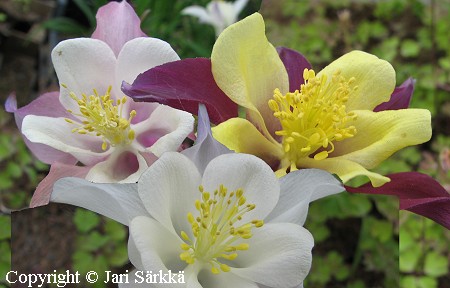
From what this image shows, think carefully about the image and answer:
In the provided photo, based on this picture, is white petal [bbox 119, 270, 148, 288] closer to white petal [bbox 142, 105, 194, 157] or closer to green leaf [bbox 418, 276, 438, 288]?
white petal [bbox 142, 105, 194, 157]

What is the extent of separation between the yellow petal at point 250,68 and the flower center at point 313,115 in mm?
17

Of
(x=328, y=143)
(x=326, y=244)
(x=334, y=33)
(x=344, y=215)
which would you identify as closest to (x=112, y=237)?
(x=328, y=143)

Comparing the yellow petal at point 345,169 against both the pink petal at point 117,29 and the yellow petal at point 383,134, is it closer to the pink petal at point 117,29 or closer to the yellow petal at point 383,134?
the yellow petal at point 383,134

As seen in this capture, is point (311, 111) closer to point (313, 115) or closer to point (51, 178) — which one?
point (313, 115)

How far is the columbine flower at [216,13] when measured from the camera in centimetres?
125

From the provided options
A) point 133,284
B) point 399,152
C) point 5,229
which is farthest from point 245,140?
point 399,152

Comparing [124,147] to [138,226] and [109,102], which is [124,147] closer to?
[109,102]

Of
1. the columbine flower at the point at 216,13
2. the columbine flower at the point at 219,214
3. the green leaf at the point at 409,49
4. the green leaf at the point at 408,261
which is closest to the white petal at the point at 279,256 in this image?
the columbine flower at the point at 219,214

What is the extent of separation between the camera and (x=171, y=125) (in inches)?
19.4

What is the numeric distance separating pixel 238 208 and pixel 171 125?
0.11 m

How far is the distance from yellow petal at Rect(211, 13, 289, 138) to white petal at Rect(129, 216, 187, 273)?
0.41ft

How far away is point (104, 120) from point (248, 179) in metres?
0.15

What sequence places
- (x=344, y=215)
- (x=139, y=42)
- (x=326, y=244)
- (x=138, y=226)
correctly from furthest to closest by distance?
(x=344, y=215) → (x=326, y=244) → (x=139, y=42) → (x=138, y=226)

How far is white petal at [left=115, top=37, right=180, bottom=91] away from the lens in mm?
473
